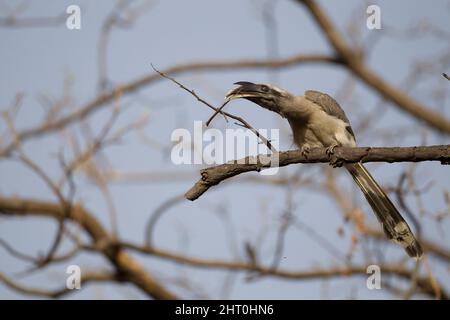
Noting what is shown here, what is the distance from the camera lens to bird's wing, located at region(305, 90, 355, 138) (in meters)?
5.84

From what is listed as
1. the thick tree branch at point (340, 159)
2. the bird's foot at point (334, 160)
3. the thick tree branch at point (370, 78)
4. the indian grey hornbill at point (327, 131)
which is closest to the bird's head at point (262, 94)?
the indian grey hornbill at point (327, 131)

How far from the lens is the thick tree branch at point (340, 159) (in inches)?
163

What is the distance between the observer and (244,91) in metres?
4.91

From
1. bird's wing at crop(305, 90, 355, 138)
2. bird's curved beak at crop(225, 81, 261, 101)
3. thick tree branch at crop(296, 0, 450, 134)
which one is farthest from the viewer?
thick tree branch at crop(296, 0, 450, 134)

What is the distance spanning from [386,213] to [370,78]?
24.6 feet

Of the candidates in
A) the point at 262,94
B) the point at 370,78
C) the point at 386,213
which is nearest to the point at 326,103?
the point at 262,94

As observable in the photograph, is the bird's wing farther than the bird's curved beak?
Yes

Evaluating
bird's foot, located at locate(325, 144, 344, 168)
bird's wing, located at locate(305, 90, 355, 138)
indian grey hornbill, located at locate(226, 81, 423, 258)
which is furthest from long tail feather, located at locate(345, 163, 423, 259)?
bird's foot, located at locate(325, 144, 344, 168)

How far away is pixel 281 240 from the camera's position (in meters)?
7.27

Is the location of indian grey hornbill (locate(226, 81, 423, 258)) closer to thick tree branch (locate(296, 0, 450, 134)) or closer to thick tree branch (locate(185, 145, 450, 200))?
thick tree branch (locate(185, 145, 450, 200))

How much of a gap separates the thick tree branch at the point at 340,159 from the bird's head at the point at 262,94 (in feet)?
1.95

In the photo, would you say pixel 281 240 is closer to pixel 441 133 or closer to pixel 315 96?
pixel 315 96

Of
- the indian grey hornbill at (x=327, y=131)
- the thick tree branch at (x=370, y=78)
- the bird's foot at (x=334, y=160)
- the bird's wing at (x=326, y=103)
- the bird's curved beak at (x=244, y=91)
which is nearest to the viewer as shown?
the bird's foot at (x=334, y=160)

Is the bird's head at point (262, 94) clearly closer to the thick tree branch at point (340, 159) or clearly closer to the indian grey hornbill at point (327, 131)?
the indian grey hornbill at point (327, 131)
